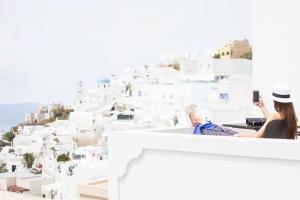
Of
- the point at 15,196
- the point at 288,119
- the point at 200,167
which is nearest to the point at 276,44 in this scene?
the point at 288,119

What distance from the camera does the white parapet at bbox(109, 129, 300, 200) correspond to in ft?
7.68

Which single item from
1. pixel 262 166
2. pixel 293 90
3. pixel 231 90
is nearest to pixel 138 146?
pixel 262 166

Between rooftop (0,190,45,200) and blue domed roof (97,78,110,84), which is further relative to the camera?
blue domed roof (97,78,110,84)

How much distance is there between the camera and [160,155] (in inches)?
107

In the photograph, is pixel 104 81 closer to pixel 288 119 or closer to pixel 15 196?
pixel 15 196

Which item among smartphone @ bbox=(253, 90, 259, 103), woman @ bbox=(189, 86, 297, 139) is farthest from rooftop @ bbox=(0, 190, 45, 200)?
woman @ bbox=(189, 86, 297, 139)

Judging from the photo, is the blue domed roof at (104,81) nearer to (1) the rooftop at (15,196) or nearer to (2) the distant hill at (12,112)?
(2) the distant hill at (12,112)

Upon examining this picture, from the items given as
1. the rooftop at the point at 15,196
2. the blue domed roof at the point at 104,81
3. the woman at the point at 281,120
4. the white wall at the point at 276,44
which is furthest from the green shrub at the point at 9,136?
the woman at the point at 281,120

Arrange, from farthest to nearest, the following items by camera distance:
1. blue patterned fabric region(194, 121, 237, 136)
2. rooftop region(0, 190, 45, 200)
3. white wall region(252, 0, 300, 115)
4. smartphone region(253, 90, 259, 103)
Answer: rooftop region(0, 190, 45, 200) → white wall region(252, 0, 300, 115) → smartphone region(253, 90, 259, 103) → blue patterned fabric region(194, 121, 237, 136)

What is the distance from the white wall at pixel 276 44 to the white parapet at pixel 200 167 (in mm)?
2275

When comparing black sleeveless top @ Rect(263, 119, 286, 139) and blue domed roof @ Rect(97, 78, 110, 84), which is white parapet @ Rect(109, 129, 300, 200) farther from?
blue domed roof @ Rect(97, 78, 110, 84)

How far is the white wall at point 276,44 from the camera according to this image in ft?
15.6

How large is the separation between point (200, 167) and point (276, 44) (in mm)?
2745

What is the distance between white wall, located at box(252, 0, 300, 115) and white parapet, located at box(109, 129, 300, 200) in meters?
2.28
